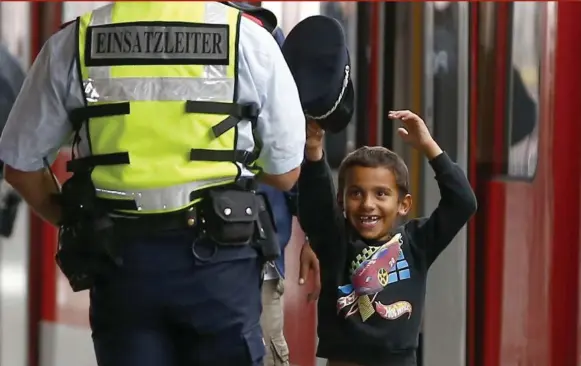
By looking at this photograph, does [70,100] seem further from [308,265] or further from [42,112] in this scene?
[308,265]

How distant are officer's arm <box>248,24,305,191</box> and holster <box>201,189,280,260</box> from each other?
71 millimetres

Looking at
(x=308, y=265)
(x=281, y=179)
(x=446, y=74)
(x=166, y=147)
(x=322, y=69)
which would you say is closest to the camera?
(x=166, y=147)

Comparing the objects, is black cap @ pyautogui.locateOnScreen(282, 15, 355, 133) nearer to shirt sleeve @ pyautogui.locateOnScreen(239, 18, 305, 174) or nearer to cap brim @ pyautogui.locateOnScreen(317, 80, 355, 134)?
cap brim @ pyautogui.locateOnScreen(317, 80, 355, 134)

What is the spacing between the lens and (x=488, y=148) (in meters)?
2.03

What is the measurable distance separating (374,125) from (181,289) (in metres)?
0.97

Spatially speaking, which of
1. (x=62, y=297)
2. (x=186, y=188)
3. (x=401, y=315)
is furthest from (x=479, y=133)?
(x=62, y=297)

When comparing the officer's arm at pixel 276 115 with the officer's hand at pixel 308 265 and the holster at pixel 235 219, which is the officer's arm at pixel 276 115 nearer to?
the holster at pixel 235 219

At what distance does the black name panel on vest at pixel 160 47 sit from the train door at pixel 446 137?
2.94 ft

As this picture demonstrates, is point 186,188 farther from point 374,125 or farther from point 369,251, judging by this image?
point 374,125

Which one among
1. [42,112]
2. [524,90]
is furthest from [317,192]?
[524,90]

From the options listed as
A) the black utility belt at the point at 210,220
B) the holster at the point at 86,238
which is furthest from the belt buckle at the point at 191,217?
the holster at the point at 86,238

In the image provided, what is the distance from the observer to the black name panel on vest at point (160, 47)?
4.18 ft

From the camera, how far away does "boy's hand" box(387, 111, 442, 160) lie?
159 cm

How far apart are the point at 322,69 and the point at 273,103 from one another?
27cm
